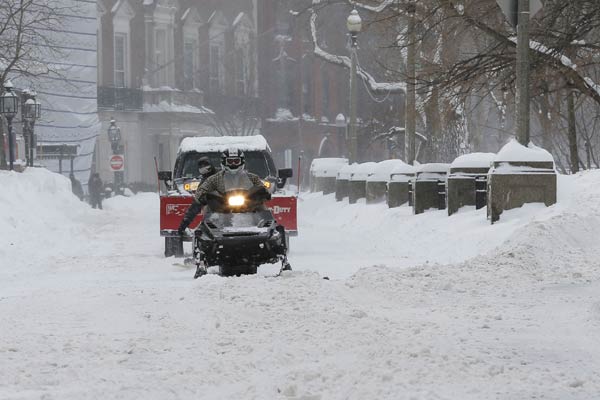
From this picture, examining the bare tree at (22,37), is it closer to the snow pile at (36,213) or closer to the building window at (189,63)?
the snow pile at (36,213)

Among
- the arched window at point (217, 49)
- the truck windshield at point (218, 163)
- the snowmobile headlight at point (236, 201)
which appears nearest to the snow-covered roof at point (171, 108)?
the arched window at point (217, 49)

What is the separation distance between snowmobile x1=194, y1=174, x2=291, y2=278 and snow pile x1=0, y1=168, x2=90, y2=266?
5.57 meters

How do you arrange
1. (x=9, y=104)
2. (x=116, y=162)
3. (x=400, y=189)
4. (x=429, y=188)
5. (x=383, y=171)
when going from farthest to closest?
(x=116, y=162)
(x=9, y=104)
(x=383, y=171)
(x=400, y=189)
(x=429, y=188)

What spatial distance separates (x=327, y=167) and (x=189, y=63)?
25.8 metres

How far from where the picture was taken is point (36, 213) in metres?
26.4

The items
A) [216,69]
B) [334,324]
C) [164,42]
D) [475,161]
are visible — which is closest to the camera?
[334,324]

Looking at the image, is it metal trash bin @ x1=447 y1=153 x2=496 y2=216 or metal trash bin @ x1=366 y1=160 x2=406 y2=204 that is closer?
metal trash bin @ x1=447 y1=153 x2=496 y2=216

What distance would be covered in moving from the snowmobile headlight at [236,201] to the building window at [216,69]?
53011mm

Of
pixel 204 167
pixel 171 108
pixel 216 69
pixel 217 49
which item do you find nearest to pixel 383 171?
pixel 204 167

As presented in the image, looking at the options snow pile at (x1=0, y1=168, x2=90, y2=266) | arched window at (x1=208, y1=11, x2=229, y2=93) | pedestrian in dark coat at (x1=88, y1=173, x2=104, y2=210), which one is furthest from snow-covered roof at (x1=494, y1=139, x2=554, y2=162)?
arched window at (x1=208, y1=11, x2=229, y2=93)

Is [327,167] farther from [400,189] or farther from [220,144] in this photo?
[220,144]

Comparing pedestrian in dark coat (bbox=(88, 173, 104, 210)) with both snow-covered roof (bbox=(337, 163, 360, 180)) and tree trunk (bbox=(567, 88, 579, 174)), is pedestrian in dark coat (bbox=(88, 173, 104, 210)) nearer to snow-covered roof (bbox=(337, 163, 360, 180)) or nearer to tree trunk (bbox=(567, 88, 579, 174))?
snow-covered roof (bbox=(337, 163, 360, 180))

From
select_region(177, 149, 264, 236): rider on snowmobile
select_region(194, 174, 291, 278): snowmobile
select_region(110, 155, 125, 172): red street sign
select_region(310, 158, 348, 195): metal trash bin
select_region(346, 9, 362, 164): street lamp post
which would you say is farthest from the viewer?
select_region(110, 155, 125, 172): red street sign

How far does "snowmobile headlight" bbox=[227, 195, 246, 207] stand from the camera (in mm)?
13234
